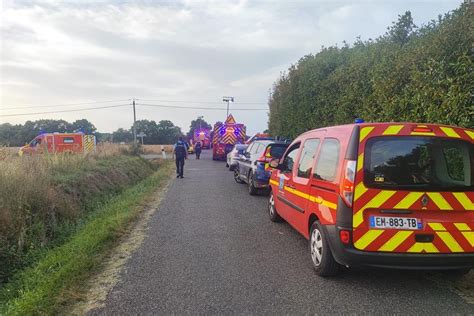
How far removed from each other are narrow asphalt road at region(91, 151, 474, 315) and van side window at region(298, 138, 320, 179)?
1189mm

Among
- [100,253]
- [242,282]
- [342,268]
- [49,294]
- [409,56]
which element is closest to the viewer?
[49,294]

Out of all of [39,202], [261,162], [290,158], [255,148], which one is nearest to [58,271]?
[39,202]

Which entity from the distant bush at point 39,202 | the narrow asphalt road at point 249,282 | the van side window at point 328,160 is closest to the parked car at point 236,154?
the distant bush at point 39,202

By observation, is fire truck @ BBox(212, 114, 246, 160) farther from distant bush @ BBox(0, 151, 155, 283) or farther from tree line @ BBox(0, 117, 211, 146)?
tree line @ BBox(0, 117, 211, 146)

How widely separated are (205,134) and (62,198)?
39301mm

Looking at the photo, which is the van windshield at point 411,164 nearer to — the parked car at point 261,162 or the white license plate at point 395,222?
the white license plate at point 395,222

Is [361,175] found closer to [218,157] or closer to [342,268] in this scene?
[342,268]

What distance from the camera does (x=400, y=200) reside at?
4.23 meters

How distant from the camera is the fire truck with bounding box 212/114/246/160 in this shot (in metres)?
29.0

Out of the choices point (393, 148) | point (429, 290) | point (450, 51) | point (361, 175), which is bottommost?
point (429, 290)

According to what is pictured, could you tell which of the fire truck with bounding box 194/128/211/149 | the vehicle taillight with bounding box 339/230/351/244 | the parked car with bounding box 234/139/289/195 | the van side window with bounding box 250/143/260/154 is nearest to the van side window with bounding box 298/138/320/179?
the vehicle taillight with bounding box 339/230/351/244

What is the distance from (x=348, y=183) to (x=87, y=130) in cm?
9369

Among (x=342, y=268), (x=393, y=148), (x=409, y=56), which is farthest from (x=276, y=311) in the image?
(x=409, y=56)

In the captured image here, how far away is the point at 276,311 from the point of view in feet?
12.8
